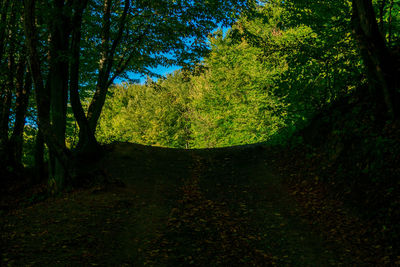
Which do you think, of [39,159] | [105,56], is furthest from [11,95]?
[105,56]

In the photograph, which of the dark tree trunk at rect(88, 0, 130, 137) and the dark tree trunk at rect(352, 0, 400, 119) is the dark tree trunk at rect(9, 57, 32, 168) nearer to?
the dark tree trunk at rect(88, 0, 130, 137)

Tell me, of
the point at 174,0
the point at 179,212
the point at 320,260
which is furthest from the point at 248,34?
the point at 320,260

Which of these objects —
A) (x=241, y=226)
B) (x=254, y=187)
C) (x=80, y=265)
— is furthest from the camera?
(x=254, y=187)

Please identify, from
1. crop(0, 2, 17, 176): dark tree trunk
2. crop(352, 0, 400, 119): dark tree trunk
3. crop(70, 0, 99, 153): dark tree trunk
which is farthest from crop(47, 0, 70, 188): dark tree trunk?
crop(352, 0, 400, 119): dark tree trunk

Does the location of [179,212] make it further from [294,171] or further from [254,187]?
[294,171]

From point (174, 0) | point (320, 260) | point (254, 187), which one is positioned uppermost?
point (174, 0)

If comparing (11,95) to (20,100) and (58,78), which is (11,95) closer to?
(20,100)

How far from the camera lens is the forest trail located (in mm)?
5422

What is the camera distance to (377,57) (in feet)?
24.1

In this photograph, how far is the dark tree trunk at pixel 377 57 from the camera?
718cm

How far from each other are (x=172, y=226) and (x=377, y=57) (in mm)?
6896

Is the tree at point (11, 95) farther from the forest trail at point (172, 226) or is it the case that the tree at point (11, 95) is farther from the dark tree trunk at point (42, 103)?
the forest trail at point (172, 226)

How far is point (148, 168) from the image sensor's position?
12.2 metres

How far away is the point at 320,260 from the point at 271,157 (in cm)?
787
